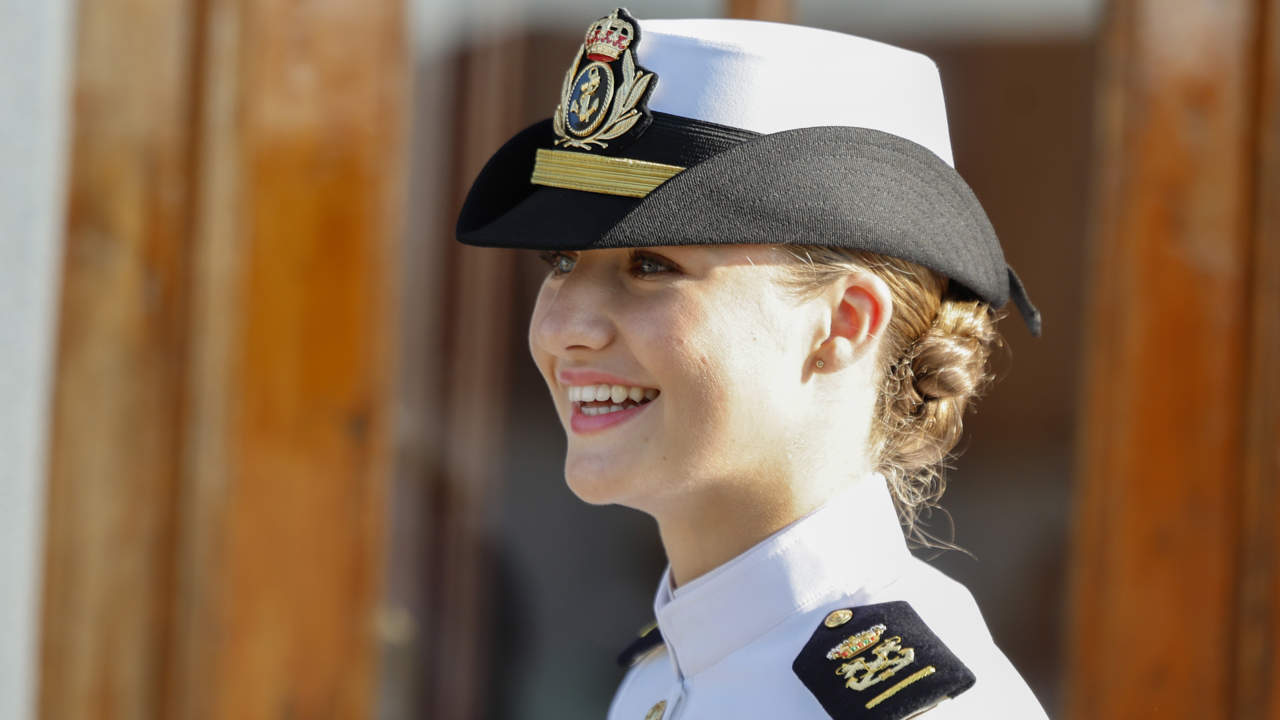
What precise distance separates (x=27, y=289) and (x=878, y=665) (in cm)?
236

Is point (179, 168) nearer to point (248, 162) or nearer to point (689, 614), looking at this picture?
point (248, 162)

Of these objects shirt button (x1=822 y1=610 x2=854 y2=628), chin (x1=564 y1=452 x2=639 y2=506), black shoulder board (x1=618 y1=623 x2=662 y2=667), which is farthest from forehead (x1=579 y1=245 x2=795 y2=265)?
black shoulder board (x1=618 y1=623 x2=662 y2=667)

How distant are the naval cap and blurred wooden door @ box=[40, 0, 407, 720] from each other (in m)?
1.63

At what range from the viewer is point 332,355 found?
3.02 m

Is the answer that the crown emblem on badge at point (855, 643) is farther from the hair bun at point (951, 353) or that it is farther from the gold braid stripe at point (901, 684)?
the hair bun at point (951, 353)

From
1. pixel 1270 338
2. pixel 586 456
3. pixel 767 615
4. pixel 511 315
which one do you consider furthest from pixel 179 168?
pixel 1270 338

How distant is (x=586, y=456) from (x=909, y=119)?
516 mm

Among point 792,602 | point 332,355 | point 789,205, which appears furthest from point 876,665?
point 332,355

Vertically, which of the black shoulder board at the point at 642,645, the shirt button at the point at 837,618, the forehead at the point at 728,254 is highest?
the forehead at the point at 728,254

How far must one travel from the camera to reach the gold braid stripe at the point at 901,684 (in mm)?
1216

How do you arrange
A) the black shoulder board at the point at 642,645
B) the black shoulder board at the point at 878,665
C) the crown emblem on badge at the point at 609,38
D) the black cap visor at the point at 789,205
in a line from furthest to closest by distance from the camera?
the black shoulder board at the point at 642,645, the crown emblem on badge at the point at 609,38, the black cap visor at the point at 789,205, the black shoulder board at the point at 878,665

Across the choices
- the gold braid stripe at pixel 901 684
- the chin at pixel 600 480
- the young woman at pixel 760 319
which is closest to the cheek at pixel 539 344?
the young woman at pixel 760 319

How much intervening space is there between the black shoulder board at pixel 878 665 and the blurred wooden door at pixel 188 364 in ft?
6.34

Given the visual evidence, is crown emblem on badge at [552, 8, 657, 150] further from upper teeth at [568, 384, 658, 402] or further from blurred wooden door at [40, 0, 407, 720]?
blurred wooden door at [40, 0, 407, 720]
